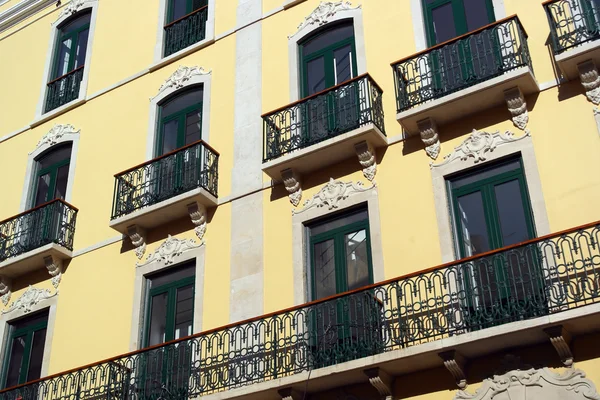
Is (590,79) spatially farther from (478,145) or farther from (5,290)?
(5,290)

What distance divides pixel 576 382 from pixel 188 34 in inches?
448

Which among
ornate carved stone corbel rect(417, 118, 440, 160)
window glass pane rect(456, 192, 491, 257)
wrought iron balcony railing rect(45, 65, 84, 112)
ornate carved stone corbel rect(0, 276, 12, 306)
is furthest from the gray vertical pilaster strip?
ornate carved stone corbel rect(0, 276, 12, 306)

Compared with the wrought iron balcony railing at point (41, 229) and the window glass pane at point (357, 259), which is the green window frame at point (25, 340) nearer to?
the wrought iron balcony railing at point (41, 229)

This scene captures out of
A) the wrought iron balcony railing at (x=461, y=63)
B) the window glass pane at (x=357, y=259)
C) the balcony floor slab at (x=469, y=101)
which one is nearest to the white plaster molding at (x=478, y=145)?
the balcony floor slab at (x=469, y=101)

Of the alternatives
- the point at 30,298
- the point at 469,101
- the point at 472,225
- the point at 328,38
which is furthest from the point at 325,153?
the point at 30,298

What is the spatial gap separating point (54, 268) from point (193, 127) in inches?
156

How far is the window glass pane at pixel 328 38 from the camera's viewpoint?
16.3 m

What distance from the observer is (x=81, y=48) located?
67.9 feet

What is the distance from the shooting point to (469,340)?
37.2ft

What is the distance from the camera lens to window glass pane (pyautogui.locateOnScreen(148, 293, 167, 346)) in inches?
614

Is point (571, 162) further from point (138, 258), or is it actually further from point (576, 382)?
point (138, 258)

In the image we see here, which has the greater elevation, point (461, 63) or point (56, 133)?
point (56, 133)

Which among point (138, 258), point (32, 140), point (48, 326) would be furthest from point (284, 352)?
point (32, 140)

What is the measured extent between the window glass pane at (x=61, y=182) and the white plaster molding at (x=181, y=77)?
2872mm
